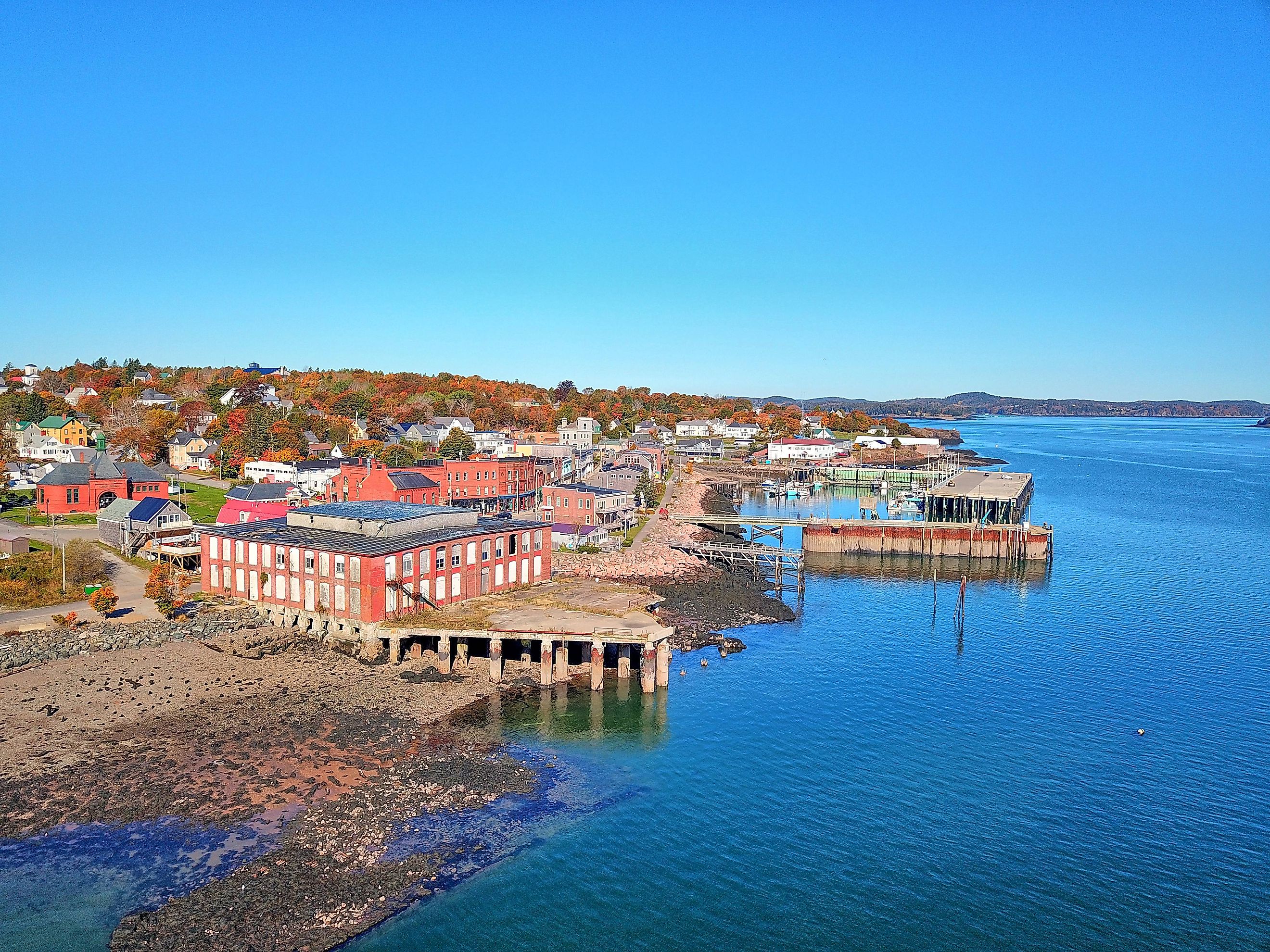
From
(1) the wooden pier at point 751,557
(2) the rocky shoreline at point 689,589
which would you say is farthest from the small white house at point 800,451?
(2) the rocky shoreline at point 689,589

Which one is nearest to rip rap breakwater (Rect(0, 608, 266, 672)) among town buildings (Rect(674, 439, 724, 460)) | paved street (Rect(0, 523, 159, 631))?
paved street (Rect(0, 523, 159, 631))

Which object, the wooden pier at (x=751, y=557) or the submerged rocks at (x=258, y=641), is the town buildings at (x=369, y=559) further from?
the wooden pier at (x=751, y=557)

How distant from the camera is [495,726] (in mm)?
36094

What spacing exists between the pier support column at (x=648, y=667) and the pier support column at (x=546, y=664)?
4.48 meters

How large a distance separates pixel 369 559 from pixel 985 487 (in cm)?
8279

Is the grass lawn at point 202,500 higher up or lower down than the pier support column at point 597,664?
higher up

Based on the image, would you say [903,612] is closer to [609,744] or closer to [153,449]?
[609,744]

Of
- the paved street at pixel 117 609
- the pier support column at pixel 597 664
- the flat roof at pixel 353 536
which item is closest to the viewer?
the pier support column at pixel 597 664

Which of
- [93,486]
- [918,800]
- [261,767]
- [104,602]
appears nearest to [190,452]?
[93,486]

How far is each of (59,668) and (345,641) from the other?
1217 cm

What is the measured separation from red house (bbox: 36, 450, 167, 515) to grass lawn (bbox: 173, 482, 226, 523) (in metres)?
2.91

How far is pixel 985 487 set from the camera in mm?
103438

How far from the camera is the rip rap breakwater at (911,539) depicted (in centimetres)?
8075

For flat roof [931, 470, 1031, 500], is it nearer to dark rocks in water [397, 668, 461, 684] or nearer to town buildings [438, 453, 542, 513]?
town buildings [438, 453, 542, 513]
